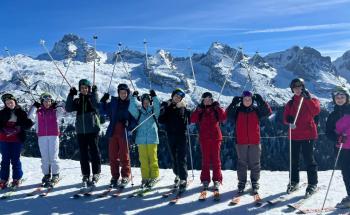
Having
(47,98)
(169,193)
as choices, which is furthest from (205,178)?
(47,98)

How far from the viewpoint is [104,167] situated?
1405cm

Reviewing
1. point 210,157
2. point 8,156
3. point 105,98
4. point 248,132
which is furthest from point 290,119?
point 8,156

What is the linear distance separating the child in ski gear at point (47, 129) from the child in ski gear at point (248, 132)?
4.20 metres

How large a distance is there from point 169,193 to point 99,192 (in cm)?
165

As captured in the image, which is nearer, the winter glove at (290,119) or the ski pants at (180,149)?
the winter glove at (290,119)

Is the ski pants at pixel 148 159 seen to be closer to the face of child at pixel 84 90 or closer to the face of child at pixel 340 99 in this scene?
the face of child at pixel 84 90

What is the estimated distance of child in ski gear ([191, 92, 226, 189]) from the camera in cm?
1009

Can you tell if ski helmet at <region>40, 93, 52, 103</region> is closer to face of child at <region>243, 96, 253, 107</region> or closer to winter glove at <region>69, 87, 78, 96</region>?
winter glove at <region>69, 87, 78, 96</region>

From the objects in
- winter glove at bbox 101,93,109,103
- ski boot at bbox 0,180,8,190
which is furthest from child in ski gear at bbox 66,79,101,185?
ski boot at bbox 0,180,8,190

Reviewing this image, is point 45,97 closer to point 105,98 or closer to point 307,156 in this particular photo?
point 105,98

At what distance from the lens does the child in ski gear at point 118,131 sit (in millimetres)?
10609

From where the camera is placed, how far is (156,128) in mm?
10680

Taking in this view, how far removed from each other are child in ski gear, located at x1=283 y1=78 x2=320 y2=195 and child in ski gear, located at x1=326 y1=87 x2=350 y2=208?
1.43ft

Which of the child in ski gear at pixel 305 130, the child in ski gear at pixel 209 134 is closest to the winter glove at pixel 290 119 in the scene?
the child in ski gear at pixel 305 130
